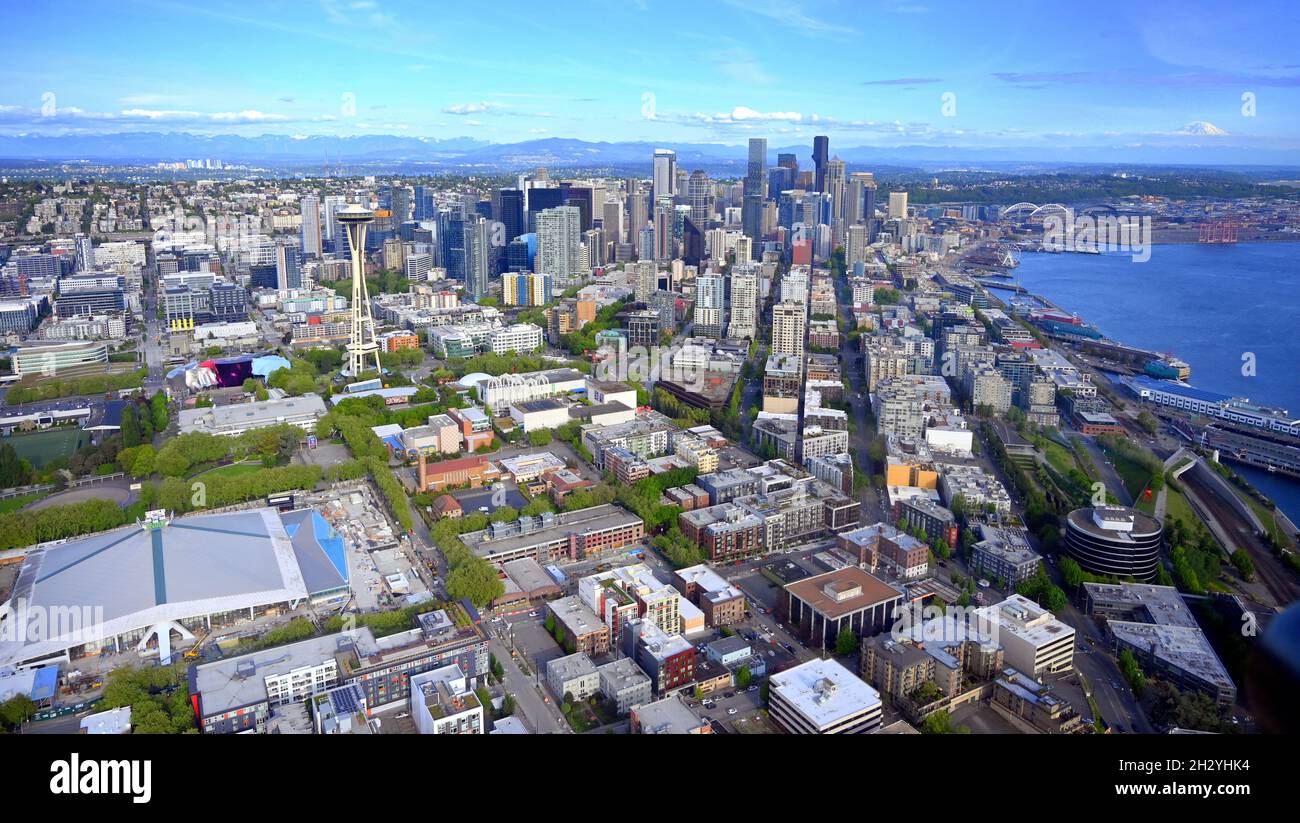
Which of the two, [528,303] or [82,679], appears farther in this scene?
[528,303]

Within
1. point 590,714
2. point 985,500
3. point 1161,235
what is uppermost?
point 1161,235

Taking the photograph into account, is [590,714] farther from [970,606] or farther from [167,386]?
[167,386]

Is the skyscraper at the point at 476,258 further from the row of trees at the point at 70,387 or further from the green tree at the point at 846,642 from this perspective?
the green tree at the point at 846,642

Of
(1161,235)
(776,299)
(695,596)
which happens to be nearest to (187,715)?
(695,596)

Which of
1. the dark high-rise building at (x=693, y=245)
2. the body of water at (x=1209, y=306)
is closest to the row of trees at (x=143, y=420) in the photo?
the body of water at (x=1209, y=306)

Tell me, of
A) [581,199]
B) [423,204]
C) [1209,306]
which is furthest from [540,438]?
[423,204]

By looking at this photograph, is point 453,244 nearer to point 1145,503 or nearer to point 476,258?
point 476,258
